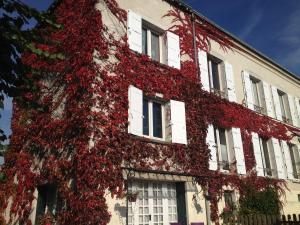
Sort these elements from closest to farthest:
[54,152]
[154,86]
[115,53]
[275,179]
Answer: [54,152]
[115,53]
[154,86]
[275,179]

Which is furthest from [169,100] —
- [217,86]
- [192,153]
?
[217,86]

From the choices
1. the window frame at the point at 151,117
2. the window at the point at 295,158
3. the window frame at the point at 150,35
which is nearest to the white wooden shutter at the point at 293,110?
the window at the point at 295,158

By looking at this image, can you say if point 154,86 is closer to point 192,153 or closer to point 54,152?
point 192,153

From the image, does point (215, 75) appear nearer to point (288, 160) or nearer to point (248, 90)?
point (248, 90)

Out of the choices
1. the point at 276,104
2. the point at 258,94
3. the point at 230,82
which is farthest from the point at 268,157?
the point at 230,82

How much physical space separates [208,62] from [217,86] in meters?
1.00

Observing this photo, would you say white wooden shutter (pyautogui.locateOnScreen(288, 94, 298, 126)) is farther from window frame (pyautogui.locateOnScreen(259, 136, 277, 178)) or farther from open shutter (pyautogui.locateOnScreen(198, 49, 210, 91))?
open shutter (pyautogui.locateOnScreen(198, 49, 210, 91))

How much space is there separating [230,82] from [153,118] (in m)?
4.31

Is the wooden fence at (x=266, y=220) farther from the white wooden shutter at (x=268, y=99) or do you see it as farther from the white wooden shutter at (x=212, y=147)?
the white wooden shutter at (x=268, y=99)

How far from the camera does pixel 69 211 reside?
6.68 meters

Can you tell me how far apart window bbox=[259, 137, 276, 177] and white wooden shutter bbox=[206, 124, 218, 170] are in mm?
3419

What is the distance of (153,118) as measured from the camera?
9.10 m

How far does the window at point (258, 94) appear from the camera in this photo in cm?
1347

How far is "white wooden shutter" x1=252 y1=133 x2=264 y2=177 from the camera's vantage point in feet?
37.3
